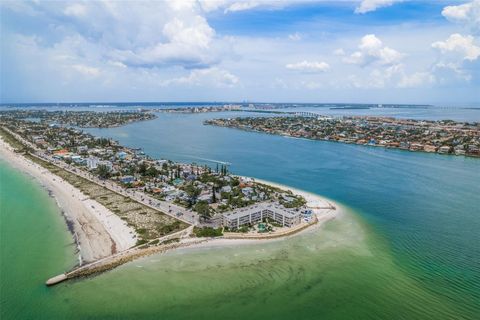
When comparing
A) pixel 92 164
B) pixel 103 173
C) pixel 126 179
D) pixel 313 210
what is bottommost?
pixel 313 210

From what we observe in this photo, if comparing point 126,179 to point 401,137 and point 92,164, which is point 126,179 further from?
point 401,137

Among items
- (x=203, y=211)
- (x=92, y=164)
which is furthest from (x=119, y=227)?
(x=92, y=164)

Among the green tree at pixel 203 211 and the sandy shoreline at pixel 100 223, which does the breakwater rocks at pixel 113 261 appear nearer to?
the sandy shoreline at pixel 100 223

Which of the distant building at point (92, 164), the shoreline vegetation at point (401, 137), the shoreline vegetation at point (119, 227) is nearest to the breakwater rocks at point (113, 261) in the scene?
the shoreline vegetation at point (119, 227)

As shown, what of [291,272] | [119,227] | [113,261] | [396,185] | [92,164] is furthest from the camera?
[92,164]

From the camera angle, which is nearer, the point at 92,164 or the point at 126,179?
the point at 126,179

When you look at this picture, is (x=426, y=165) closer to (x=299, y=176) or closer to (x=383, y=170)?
(x=383, y=170)

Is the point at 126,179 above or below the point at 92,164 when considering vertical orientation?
below
